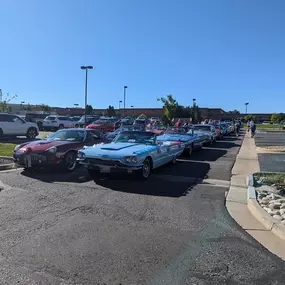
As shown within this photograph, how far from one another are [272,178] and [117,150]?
444 cm

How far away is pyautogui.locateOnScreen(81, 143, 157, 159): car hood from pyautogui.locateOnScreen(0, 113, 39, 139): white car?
12639 millimetres

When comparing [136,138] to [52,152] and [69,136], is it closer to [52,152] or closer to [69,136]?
[69,136]

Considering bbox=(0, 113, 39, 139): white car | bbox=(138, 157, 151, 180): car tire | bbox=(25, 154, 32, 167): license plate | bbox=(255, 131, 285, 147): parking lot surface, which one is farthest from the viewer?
bbox=(255, 131, 285, 147): parking lot surface

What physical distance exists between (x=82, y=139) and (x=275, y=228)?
7488 millimetres

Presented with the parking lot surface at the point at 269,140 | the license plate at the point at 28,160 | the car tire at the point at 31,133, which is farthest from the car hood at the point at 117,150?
the parking lot surface at the point at 269,140

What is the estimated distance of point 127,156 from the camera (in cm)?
859

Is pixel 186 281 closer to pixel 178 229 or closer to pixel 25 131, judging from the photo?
pixel 178 229

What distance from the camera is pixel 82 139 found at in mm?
11438

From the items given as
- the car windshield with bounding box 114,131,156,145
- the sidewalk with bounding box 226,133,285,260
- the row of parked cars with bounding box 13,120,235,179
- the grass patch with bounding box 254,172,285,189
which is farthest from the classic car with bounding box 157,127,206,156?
the grass patch with bounding box 254,172,285,189

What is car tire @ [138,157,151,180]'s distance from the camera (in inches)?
353

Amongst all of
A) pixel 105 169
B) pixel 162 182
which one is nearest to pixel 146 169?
pixel 162 182

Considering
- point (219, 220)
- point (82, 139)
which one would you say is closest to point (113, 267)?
point (219, 220)

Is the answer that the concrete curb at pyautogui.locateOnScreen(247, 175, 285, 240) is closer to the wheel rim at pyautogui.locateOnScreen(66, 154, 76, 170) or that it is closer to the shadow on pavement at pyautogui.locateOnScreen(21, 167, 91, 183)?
the shadow on pavement at pyautogui.locateOnScreen(21, 167, 91, 183)

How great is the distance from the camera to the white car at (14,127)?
2022cm
